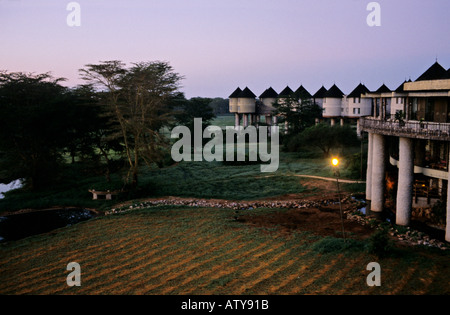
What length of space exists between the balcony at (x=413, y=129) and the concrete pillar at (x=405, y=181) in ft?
2.02

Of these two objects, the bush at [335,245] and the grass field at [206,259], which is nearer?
the grass field at [206,259]

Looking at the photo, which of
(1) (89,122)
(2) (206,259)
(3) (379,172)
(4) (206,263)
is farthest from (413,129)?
(1) (89,122)

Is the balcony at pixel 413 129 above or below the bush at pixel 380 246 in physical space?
above

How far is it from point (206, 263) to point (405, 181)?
11.4m

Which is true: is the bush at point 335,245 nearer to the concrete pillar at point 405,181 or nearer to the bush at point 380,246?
the bush at point 380,246

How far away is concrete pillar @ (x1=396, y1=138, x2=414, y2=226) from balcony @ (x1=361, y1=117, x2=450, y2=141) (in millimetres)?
615

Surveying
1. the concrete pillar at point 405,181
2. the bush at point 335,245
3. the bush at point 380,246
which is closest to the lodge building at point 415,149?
the concrete pillar at point 405,181

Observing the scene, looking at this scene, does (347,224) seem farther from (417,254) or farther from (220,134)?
(220,134)

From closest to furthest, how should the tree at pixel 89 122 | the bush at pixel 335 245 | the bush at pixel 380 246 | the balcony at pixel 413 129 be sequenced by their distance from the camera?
1. the bush at pixel 380 246
2. the bush at pixel 335 245
3. the balcony at pixel 413 129
4. the tree at pixel 89 122

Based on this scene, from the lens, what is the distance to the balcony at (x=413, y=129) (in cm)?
1623

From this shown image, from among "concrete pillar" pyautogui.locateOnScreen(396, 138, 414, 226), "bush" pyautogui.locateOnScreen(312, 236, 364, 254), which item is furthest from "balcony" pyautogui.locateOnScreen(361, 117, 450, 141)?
"bush" pyautogui.locateOnScreen(312, 236, 364, 254)

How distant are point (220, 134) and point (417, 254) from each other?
152 feet

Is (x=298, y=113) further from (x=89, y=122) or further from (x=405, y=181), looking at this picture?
(x=405, y=181)
